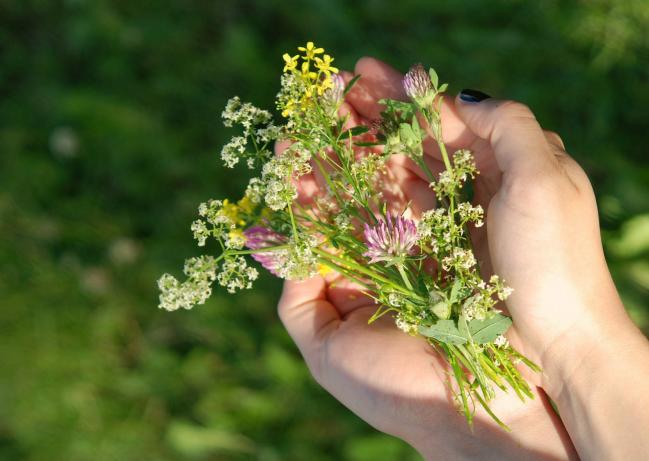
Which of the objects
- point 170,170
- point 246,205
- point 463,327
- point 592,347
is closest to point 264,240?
point 246,205

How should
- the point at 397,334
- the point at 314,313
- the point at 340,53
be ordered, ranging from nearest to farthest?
the point at 397,334
the point at 314,313
the point at 340,53

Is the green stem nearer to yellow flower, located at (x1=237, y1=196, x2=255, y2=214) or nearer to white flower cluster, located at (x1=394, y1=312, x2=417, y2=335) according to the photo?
white flower cluster, located at (x1=394, y1=312, x2=417, y2=335)

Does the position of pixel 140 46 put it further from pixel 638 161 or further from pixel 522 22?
pixel 638 161

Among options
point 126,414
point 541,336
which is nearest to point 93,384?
point 126,414

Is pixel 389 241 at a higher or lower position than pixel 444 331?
higher

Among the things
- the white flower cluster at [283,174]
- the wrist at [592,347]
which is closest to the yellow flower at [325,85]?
the white flower cluster at [283,174]

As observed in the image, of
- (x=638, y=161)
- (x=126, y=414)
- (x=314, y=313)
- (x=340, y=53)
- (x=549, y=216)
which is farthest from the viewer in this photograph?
(x=126, y=414)

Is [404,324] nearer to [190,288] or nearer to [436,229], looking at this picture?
[436,229]

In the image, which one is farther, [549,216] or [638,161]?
[638,161]
